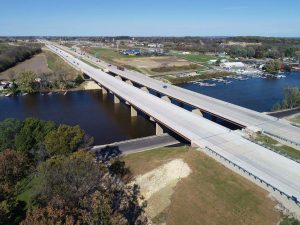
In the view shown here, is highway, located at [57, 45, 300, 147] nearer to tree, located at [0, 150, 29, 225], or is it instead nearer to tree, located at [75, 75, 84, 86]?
tree, located at [0, 150, 29, 225]

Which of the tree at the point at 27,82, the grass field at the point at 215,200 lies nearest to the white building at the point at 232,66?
the tree at the point at 27,82

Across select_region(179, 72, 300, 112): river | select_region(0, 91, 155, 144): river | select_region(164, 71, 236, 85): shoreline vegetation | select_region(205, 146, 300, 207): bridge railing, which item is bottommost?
select_region(0, 91, 155, 144): river

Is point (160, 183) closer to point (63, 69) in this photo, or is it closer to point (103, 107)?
point (103, 107)

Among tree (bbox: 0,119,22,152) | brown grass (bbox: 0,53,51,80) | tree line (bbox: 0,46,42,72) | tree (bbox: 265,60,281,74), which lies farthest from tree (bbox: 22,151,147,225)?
tree (bbox: 265,60,281,74)

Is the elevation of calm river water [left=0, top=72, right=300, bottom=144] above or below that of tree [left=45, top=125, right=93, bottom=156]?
below

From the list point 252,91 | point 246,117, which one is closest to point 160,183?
point 246,117

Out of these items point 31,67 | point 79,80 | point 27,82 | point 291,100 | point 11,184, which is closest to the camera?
point 11,184
